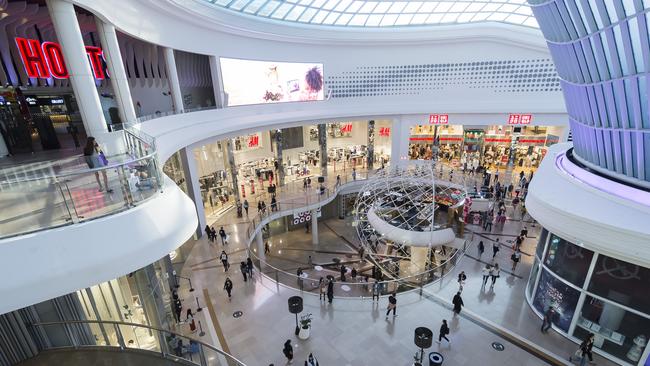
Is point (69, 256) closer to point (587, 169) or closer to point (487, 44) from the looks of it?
point (587, 169)

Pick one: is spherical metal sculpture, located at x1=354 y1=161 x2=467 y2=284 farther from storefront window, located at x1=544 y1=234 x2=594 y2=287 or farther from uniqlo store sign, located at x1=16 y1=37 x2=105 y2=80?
uniqlo store sign, located at x1=16 y1=37 x2=105 y2=80

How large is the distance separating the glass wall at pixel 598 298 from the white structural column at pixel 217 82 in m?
18.8

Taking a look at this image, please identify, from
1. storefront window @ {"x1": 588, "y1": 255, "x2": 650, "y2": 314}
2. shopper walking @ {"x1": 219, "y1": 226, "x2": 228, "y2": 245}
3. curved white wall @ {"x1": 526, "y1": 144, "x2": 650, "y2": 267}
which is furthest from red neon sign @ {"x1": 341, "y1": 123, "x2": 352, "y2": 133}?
storefront window @ {"x1": 588, "y1": 255, "x2": 650, "y2": 314}

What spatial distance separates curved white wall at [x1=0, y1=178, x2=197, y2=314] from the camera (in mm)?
4271

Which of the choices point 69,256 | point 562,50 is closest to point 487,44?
point 562,50

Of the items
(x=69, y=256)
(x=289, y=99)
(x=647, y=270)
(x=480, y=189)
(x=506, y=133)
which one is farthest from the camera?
(x=506, y=133)

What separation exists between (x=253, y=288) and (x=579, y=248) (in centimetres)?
1171

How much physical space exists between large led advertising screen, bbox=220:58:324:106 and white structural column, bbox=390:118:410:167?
7.05 metres

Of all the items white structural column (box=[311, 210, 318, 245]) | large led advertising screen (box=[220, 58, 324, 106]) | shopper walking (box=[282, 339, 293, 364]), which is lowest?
white structural column (box=[311, 210, 318, 245])

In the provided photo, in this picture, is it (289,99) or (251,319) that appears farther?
(289,99)

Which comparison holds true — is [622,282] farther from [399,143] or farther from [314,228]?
[399,143]

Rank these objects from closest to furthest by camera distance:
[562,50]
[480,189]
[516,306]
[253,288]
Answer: [562,50] < [516,306] < [253,288] < [480,189]

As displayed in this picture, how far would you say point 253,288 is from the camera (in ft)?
42.6

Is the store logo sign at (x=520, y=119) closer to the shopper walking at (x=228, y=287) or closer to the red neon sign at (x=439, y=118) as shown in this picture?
the red neon sign at (x=439, y=118)
